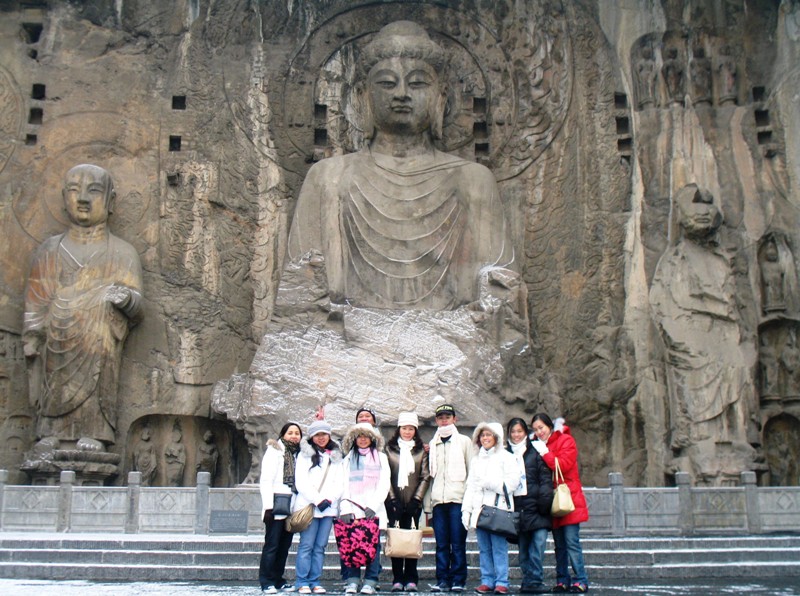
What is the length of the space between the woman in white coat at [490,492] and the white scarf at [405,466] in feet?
1.28

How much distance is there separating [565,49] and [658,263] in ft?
9.45

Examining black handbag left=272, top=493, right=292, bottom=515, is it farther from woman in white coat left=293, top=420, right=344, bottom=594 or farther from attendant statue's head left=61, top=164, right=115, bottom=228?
attendant statue's head left=61, top=164, right=115, bottom=228

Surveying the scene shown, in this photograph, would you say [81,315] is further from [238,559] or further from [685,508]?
[685,508]

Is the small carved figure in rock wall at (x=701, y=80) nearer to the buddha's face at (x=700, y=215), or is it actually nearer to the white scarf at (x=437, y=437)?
the buddha's face at (x=700, y=215)

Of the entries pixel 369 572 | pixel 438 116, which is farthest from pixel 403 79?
pixel 369 572

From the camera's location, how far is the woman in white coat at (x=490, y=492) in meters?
6.38

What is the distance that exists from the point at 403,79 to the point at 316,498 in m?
6.48

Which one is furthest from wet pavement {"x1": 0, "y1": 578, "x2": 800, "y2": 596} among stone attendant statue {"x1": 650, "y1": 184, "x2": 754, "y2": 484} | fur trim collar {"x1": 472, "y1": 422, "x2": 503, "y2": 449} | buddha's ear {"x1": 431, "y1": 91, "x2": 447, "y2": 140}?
buddha's ear {"x1": 431, "y1": 91, "x2": 447, "y2": 140}

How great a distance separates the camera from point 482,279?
11.0 metres

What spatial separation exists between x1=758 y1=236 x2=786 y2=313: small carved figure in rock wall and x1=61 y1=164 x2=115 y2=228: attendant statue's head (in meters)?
7.30

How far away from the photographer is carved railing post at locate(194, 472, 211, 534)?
8789mm

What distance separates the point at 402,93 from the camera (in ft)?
38.7

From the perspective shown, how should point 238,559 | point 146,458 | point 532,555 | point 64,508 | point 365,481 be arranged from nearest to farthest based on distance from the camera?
point 365,481 < point 532,555 < point 238,559 < point 64,508 < point 146,458

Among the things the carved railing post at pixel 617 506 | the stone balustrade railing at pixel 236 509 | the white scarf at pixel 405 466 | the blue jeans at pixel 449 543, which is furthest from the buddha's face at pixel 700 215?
the blue jeans at pixel 449 543
